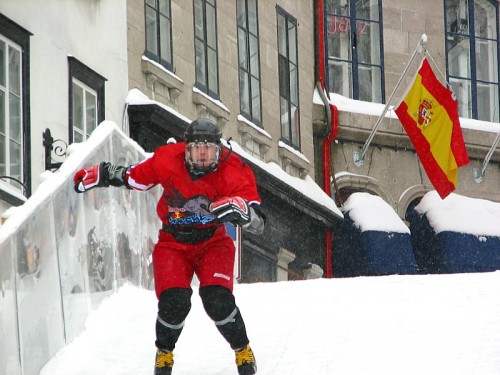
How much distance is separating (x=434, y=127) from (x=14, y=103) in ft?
32.3

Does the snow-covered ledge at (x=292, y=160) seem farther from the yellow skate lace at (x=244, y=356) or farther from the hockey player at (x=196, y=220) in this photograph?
the yellow skate lace at (x=244, y=356)

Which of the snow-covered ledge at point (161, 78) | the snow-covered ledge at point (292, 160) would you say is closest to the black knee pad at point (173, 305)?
the snow-covered ledge at point (161, 78)

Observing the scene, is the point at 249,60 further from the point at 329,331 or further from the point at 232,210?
the point at 232,210

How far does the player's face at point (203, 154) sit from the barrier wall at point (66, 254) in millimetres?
1072

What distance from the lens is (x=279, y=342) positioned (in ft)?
38.5

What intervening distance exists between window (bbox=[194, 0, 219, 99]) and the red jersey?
36.4 ft

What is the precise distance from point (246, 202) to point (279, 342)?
1313mm

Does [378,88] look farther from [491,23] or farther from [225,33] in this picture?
[225,33]

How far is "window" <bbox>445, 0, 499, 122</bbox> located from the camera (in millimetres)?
30500

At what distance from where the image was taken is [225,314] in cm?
1088

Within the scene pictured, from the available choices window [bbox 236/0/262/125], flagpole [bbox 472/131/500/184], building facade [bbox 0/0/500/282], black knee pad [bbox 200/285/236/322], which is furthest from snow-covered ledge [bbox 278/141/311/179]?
black knee pad [bbox 200/285/236/322]

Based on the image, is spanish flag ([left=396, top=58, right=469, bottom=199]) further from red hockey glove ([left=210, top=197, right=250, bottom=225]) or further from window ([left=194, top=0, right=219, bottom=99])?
red hockey glove ([left=210, top=197, right=250, bottom=225])

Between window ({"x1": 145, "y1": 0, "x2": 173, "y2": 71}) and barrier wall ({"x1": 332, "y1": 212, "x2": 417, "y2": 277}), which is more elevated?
window ({"x1": 145, "y1": 0, "x2": 173, "y2": 71})

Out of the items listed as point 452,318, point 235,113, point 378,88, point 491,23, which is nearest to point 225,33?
point 235,113
